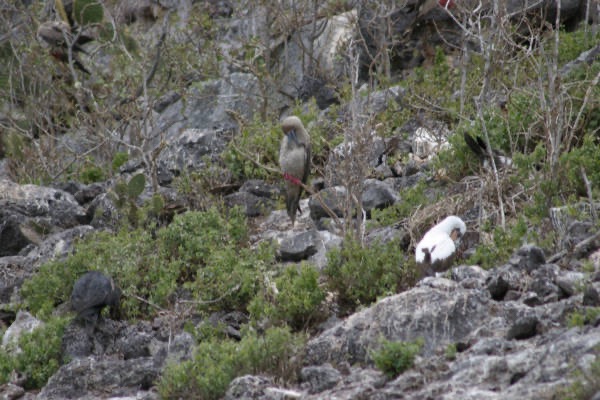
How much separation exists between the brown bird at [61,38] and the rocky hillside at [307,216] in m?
0.03

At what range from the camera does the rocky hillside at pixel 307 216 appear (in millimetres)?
6238

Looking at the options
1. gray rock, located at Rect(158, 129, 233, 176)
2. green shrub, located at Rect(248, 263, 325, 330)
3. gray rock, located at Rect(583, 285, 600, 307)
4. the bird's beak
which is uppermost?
gray rock, located at Rect(583, 285, 600, 307)

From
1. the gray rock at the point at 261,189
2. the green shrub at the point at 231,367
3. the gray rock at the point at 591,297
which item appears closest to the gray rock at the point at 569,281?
the gray rock at the point at 591,297

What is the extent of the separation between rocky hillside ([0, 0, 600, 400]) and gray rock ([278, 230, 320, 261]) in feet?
0.07

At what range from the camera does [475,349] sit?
5.85 m

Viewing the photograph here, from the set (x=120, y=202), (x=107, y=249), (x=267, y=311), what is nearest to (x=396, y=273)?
(x=267, y=311)

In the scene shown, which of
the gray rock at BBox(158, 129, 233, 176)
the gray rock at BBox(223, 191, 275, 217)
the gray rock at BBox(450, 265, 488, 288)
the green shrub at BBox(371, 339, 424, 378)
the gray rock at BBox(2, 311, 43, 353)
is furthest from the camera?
the gray rock at BBox(158, 129, 233, 176)

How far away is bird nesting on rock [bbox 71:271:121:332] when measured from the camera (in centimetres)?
827

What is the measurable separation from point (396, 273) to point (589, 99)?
2.89 meters

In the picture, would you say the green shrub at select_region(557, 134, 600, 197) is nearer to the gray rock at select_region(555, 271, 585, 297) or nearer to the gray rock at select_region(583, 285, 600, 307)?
the gray rock at select_region(555, 271, 585, 297)

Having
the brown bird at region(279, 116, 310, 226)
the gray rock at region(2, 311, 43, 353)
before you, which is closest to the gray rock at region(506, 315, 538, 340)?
the gray rock at region(2, 311, 43, 353)

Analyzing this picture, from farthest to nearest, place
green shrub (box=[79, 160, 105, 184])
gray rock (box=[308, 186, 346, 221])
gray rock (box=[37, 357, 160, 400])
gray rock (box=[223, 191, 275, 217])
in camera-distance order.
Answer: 1. green shrub (box=[79, 160, 105, 184])
2. gray rock (box=[223, 191, 275, 217])
3. gray rock (box=[308, 186, 346, 221])
4. gray rock (box=[37, 357, 160, 400])

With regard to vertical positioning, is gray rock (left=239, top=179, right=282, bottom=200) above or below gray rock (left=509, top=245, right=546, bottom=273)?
below

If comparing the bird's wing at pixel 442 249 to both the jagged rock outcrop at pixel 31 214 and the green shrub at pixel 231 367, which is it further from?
the jagged rock outcrop at pixel 31 214
